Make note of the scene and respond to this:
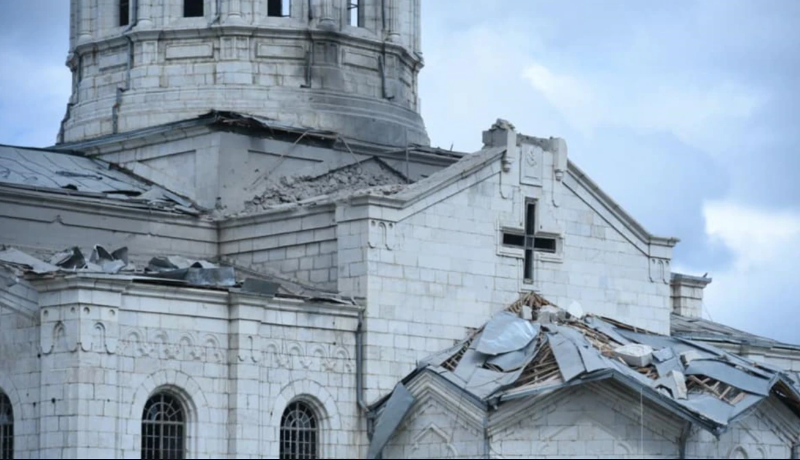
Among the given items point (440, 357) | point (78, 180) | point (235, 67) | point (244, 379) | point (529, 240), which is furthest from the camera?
point (235, 67)

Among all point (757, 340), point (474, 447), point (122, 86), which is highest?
point (122, 86)

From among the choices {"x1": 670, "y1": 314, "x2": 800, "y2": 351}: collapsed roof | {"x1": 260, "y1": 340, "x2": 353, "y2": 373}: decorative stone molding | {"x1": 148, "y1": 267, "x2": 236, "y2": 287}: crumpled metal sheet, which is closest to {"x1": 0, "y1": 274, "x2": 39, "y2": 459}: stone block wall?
{"x1": 148, "y1": 267, "x2": 236, "y2": 287}: crumpled metal sheet

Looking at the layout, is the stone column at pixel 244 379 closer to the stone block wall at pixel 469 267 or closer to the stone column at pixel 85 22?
the stone block wall at pixel 469 267

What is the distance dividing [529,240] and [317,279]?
5.33 metres

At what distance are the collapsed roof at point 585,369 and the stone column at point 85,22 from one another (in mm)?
14159

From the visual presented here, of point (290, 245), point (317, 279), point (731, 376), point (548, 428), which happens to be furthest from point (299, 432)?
point (731, 376)

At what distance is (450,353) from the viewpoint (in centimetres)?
4656

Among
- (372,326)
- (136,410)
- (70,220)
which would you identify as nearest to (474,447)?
(372,326)

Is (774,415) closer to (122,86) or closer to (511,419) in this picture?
(511,419)

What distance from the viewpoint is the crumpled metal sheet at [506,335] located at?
45.4 m

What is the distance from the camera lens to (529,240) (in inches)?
1950

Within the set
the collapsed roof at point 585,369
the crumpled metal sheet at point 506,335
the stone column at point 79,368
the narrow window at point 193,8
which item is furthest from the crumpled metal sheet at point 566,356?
the narrow window at point 193,8

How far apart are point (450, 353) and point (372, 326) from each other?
1.86 m

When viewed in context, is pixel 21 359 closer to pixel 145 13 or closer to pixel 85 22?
pixel 145 13
